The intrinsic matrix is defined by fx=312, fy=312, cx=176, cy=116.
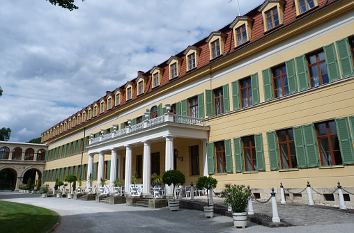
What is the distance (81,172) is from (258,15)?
99.1 ft

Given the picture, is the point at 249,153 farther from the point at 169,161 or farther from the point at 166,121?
the point at 166,121

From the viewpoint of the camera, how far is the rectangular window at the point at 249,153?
18.0 metres

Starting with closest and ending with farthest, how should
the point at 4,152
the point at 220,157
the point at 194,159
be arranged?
the point at 220,157
the point at 194,159
the point at 4,152

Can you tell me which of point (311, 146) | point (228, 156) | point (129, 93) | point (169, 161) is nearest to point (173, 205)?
point (169, 161)

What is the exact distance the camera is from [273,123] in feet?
56.0

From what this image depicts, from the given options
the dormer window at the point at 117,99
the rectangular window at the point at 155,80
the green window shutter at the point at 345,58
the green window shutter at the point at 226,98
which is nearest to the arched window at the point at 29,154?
the dormer window at the point at 117,99

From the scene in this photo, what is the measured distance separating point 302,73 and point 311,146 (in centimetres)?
374

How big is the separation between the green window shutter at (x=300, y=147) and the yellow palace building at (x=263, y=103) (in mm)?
48

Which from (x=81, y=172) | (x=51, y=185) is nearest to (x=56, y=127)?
(x=51, y=185)

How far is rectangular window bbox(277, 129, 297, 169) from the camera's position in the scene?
1593 cm

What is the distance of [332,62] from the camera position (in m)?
14.5

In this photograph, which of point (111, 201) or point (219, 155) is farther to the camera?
point (111, 201)

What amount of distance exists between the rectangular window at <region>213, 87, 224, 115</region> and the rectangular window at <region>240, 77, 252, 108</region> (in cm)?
181

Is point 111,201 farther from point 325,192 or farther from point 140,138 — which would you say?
point 325,192
